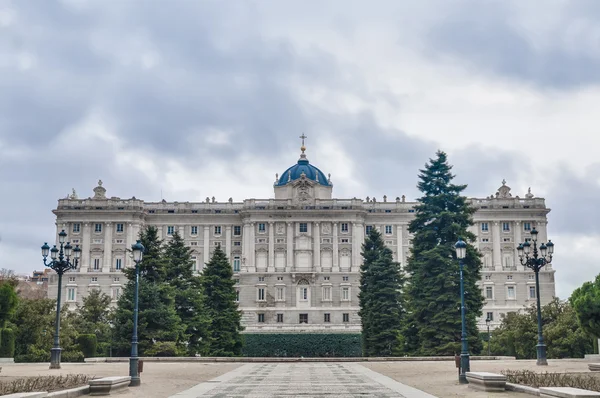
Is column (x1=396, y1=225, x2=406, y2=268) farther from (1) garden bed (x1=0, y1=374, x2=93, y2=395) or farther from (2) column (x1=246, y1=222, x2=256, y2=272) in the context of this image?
(1) garden bed (x1=0, y1=374, x2=93, y2=395)

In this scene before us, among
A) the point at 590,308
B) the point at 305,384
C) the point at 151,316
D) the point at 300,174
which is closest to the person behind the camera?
the point at 305,384

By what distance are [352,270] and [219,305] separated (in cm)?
4453

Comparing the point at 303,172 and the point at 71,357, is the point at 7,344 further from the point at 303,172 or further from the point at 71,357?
the point at 303,172

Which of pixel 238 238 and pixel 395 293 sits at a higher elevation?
pixel 238 238

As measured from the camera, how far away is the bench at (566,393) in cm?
1560

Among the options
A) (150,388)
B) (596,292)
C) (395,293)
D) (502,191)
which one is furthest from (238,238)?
(150,388)

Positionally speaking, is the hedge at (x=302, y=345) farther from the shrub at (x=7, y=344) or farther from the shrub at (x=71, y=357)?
the shrub at (x=7, y=344)

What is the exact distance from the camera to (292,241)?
347ft

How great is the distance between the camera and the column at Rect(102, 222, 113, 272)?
104 meters

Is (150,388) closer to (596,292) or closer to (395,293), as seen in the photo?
(596,292)

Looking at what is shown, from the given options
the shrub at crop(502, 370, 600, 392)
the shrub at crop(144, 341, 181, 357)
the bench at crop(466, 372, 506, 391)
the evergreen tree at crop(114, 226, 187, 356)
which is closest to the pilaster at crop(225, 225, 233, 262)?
the evergreen tree at crop(114, 226, 187, 356)

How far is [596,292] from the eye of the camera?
33844 mm

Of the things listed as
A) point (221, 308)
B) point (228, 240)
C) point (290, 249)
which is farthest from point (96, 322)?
point (290, 249)

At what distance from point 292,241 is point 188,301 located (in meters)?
50.9
